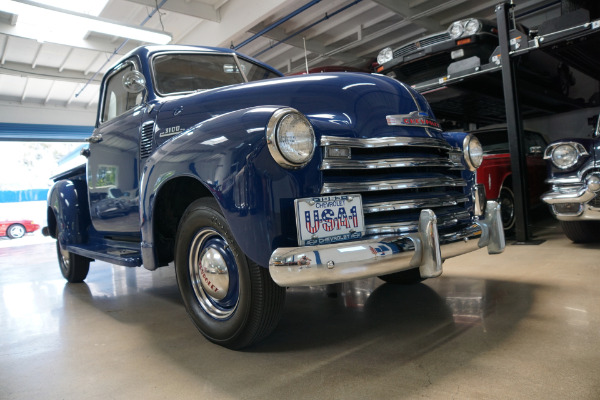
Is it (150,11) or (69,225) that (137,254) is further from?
(150,11)

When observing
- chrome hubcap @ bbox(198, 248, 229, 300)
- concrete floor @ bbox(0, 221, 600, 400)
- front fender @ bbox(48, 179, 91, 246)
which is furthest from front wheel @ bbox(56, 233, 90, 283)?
chrome hubcap @ bbox(198, 248, 229, 300)

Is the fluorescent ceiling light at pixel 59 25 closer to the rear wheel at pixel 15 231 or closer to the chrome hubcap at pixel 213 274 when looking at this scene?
the chrome hubcap at pixel 213 274

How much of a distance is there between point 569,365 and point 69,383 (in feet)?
6.62

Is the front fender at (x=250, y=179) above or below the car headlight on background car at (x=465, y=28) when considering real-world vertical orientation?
below

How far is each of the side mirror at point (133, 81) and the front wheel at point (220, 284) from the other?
1260 millimetres

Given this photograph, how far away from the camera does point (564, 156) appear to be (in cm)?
389

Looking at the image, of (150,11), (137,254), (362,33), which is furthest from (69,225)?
(362,33)

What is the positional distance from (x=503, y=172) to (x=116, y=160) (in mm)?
4220

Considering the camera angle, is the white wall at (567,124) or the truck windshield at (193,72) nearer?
the truck windshield at (193,72)

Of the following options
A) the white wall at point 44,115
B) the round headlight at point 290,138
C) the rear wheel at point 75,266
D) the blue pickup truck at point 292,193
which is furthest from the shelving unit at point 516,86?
the white wall at point 44,115

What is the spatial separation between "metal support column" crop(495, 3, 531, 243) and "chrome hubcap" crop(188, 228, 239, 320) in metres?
3.62

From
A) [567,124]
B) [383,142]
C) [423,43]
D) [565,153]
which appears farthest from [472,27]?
[567,124]

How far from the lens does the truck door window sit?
320cm

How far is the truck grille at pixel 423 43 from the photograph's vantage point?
5281 millimetres
